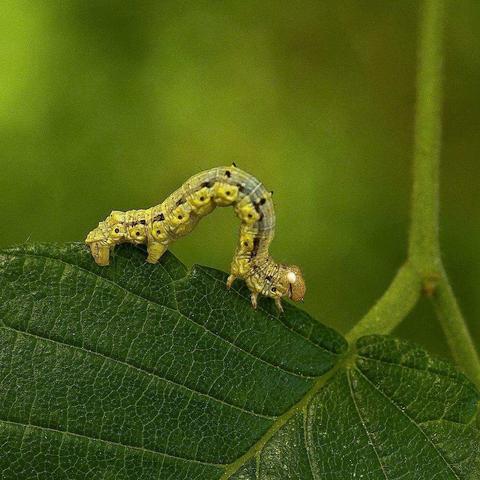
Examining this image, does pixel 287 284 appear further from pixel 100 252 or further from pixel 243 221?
pixel 100 252

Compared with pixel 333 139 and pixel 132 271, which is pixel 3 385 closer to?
pixel 132 271

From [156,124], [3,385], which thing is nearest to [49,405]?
[3,385]

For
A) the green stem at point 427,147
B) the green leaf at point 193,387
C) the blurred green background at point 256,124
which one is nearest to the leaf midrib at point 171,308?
the green leaf at point 193,387

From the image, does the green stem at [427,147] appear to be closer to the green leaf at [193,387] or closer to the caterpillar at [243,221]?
the green leaf at [193,387]

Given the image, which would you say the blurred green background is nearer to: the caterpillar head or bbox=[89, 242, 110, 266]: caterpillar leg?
the caterpillar head

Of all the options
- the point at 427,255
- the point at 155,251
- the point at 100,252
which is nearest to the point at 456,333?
the point at 427,255

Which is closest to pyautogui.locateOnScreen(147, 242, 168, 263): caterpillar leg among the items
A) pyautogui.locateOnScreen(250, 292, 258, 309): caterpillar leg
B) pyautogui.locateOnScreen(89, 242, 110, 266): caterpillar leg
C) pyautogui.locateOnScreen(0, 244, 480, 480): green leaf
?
pyautogui.locateOnScreen(0, 244, 480, 480): green leaf
